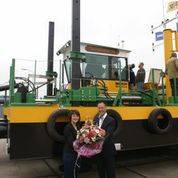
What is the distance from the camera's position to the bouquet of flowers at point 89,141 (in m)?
4.83

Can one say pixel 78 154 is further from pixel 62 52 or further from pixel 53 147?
pixel 62 52

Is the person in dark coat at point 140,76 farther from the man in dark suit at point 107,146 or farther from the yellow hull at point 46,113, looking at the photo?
the man in dark suit at point 107,146

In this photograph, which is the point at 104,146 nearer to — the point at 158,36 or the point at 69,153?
the point at 69,153

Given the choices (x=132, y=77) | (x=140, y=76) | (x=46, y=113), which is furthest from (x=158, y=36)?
(x=46, y=113)

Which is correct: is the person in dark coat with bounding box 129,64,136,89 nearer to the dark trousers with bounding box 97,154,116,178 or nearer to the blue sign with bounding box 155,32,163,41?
the dark trousers with bounding box 97,154,116,178

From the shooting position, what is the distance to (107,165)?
17.0ft

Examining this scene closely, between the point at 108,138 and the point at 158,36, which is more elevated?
the point at 158,36

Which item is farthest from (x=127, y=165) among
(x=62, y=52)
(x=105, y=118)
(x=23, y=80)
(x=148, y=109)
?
(x=62, y=52)

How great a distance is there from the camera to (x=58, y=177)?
259 inches

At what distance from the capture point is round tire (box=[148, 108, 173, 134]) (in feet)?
21.0

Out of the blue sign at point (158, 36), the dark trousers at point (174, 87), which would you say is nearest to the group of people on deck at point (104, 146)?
the dark trousers at point (174, 87)

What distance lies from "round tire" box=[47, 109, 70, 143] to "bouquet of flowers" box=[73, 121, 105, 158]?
67 cm

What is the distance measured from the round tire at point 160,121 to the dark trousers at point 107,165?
1589 mm

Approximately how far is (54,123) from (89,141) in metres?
0.98
